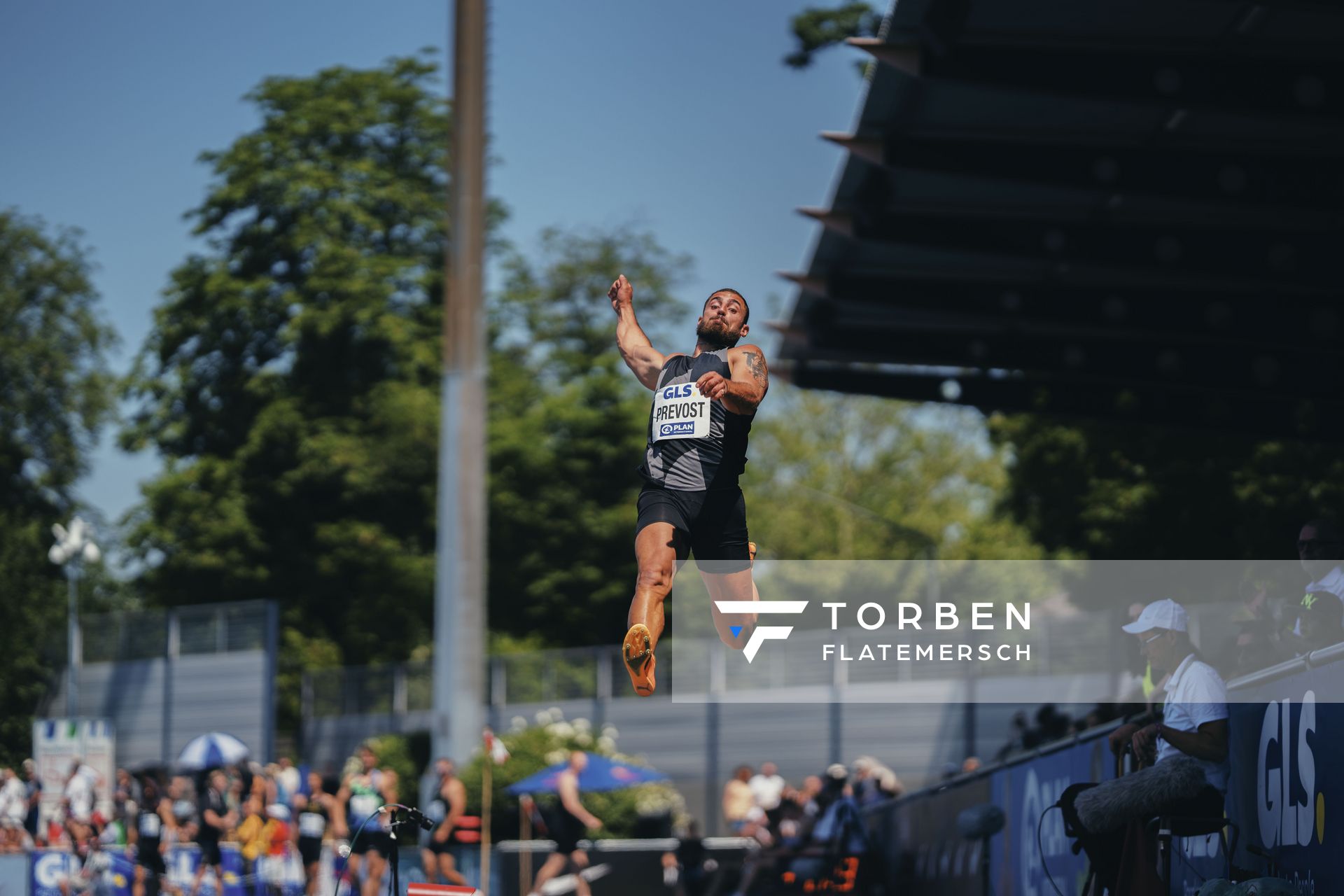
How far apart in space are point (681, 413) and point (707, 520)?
1.73 feet

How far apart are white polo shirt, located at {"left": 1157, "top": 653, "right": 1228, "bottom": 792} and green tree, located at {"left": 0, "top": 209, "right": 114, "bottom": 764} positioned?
916 inches

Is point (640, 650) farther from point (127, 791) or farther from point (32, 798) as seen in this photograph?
point (32, 798)

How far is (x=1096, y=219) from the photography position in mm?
19844

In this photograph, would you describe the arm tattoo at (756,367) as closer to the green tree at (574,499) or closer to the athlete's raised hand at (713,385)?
the athlete's raised hand at (713,385)

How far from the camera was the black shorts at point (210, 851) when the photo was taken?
73.9ft

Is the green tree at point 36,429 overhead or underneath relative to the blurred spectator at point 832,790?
overhead

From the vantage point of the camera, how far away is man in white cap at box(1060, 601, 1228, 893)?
892 cm

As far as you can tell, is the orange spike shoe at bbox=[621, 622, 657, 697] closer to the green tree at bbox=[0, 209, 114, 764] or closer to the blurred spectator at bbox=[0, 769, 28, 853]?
the blurred spectator at bbox=[0, 769, 28, 853]

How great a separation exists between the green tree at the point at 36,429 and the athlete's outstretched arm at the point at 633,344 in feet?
72.6

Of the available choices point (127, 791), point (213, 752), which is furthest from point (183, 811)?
point (213, 752)

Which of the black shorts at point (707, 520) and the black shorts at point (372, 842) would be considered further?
the black shorts at point (372, 842)

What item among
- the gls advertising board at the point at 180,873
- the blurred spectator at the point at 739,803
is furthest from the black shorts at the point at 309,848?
the blurred spectator at the point at 739,803

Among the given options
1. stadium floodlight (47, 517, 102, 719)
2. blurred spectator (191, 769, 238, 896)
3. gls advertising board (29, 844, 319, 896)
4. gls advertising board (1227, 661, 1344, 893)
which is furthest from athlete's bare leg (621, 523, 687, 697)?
stadium floodlight (47, 517, 102, 719)

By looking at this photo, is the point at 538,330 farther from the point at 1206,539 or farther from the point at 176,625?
the point at 1206,539
